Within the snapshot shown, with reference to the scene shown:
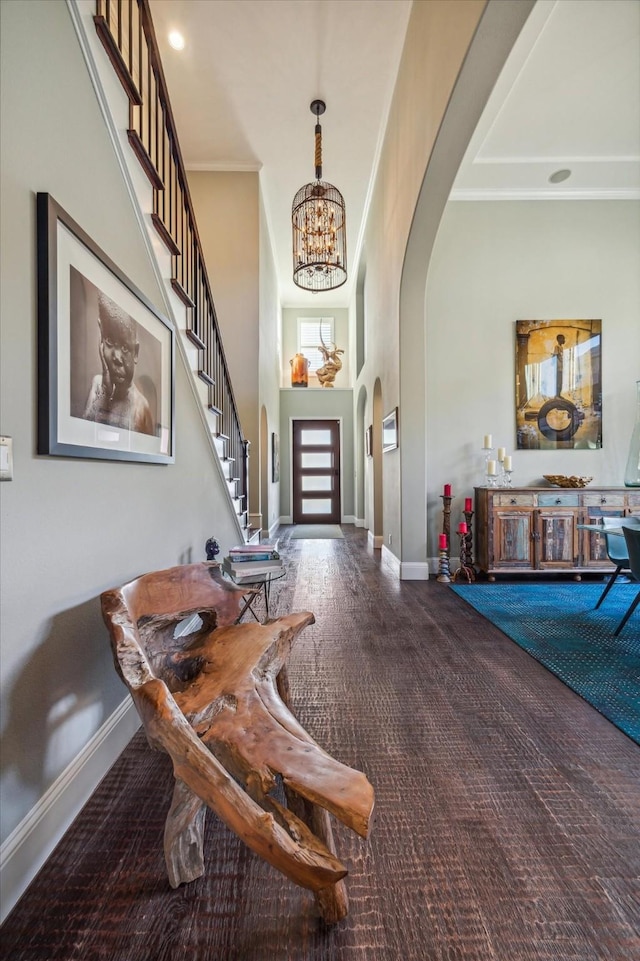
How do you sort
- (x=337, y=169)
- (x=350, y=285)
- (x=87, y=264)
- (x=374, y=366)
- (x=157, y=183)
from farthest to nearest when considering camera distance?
1. (x=350, y=285)
2. (x=374, y=366)
3. (x=337, y=169)
4. (x=157, y=183)
5. (x=87, y=264)

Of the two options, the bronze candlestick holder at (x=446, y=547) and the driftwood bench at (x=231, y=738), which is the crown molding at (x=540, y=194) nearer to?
the bronze candlestick holder at (x=446, y=547)

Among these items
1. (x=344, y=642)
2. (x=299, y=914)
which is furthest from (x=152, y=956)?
(x=344, y=642)

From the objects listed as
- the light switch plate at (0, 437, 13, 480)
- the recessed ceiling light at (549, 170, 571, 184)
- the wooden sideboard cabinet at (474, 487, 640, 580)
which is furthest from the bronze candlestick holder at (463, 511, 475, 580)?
the light switch plate at (0, 437, 13, 480)

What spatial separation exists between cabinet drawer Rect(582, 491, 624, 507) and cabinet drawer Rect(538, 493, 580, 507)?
0.30 ft

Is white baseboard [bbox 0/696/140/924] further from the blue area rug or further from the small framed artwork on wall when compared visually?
the small framed artwork on wall

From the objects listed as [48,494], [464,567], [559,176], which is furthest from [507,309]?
[48,494]

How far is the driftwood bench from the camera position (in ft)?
2.83

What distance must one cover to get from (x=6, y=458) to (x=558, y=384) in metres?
5.28

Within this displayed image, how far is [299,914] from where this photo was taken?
1.04 meters

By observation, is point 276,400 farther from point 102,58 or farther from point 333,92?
point 102,58

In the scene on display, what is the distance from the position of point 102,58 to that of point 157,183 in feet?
1.69

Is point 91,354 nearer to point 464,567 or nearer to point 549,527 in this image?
point 464,567

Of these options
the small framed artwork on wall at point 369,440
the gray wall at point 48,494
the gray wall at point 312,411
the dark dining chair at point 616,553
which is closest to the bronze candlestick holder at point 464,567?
the dark dining chair at point 616,553

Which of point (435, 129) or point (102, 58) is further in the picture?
point (435, 129)
